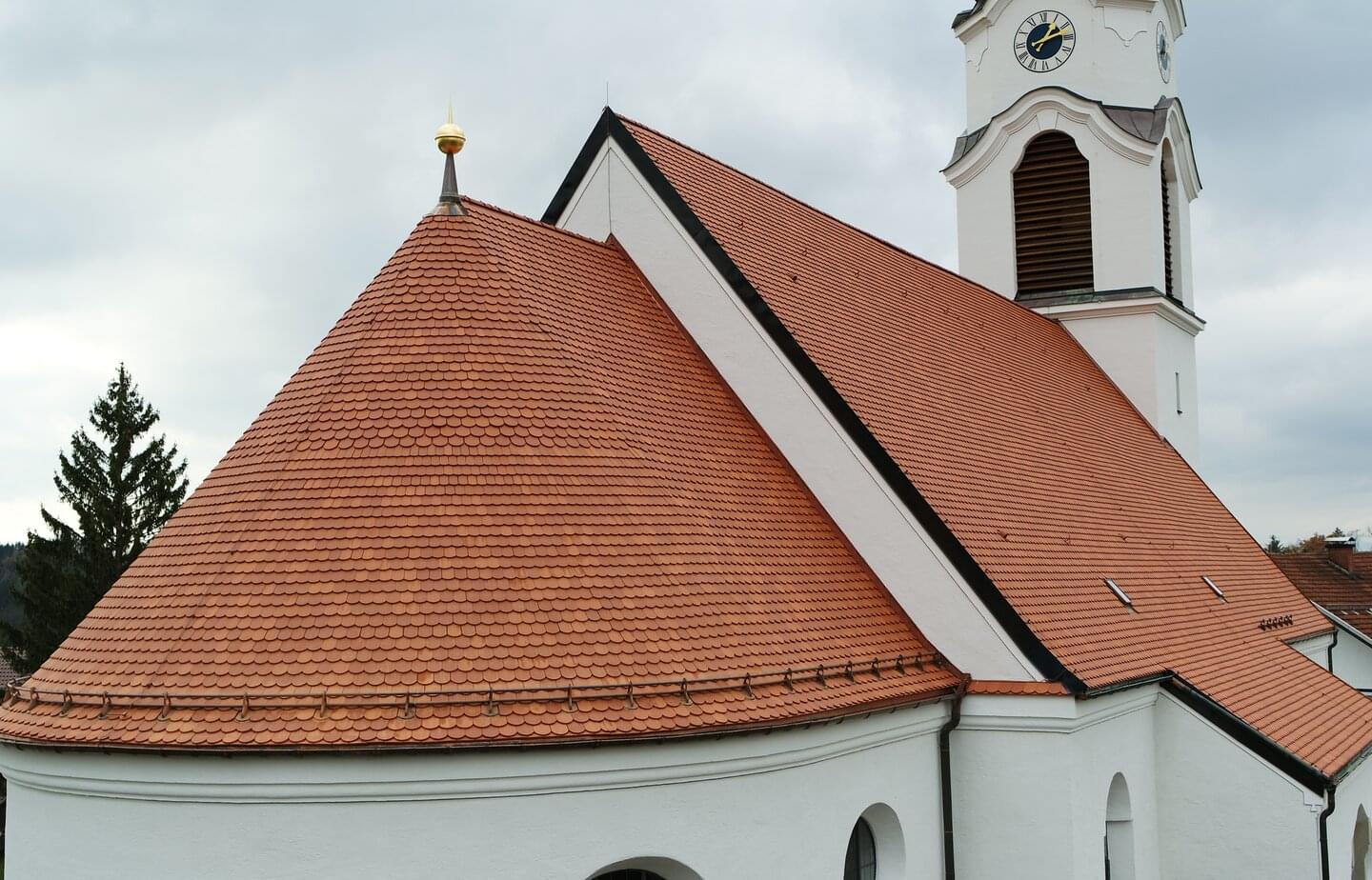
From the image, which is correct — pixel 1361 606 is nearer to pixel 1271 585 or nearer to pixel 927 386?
pixel 1271 585

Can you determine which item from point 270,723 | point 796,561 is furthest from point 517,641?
point 796,561

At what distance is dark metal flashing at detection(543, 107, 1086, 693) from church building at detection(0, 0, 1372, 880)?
0.14ft

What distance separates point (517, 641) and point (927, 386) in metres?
7.43

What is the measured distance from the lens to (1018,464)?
15.1m

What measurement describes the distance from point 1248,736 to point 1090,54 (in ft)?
47.3

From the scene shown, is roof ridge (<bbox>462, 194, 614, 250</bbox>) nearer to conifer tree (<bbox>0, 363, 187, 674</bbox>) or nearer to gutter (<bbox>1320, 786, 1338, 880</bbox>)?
gutter (<bbox>1320, 786, 1338, 880</bbox>)

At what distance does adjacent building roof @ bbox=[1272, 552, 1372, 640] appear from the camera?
42.5 metres

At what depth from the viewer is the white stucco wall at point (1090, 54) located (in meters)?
23.4

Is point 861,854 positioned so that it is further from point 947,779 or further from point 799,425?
point 799,425

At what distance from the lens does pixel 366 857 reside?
8047 millimetres

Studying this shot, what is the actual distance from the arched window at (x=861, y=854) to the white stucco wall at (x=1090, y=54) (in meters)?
16.5

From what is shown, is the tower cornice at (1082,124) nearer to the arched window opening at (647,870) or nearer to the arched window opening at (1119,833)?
the arched window opening at (1119,833)

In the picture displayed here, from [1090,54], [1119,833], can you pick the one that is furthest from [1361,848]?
[1090,54]

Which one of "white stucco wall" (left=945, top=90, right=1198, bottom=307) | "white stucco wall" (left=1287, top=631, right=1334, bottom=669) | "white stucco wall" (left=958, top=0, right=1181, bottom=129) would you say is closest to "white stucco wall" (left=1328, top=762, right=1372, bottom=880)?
"white stucco wall" (left=1287, top=631, right=1334, bottom=669)
